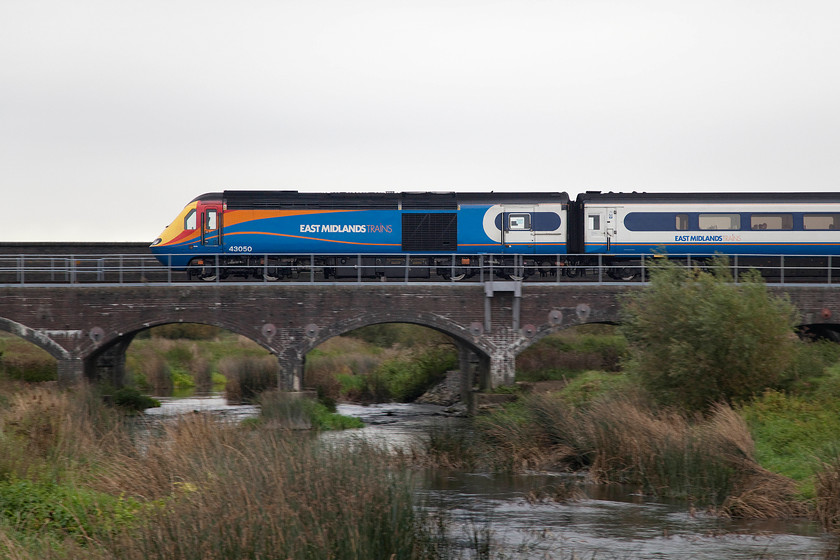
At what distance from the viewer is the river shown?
1159 centimetres

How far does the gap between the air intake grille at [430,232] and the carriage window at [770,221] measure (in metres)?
11.0

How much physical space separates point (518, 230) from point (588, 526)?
1943 cm

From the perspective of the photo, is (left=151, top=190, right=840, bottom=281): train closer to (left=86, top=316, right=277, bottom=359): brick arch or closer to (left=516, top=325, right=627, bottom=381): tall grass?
(left=516, top=325, right=627, bottom=381): tall grass

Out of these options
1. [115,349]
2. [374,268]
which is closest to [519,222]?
[374,268]

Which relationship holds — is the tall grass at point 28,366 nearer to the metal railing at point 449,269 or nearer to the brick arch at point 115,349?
the metal railing at point 449,269

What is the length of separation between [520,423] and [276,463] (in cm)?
1189

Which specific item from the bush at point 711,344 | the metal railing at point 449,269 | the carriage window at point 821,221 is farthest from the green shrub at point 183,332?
the bush at point 711,344

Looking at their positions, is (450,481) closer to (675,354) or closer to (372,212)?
(675,354)

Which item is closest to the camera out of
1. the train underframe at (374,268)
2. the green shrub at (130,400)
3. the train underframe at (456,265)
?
the green shrub at (130,400)

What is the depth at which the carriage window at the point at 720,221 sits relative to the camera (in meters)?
31.8

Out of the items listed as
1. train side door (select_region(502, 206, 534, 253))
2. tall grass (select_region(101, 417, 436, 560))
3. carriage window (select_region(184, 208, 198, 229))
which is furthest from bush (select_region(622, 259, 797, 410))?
carriage window (select_region(184, 208, 198, 229))

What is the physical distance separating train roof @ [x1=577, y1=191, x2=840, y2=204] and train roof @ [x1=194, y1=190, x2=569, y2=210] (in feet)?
4.71

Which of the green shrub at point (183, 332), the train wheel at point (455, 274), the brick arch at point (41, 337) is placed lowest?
the green shrub at point (183, 332)

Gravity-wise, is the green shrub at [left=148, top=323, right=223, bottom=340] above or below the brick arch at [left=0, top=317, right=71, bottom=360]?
below
